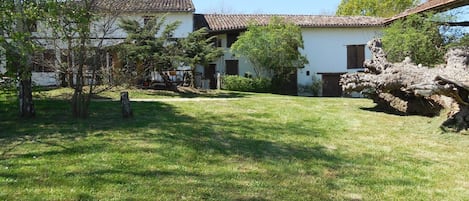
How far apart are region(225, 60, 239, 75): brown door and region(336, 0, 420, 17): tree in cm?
2017

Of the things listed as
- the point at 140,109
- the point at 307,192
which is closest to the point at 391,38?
the point at 140,109

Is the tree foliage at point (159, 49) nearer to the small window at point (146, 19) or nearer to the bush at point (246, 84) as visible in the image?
the small window at point (146, 19)

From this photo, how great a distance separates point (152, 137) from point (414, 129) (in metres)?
5.57

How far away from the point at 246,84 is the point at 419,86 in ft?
44.7

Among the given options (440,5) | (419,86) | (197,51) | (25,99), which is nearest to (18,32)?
(25,99)

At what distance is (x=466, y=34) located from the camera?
52.6 ft

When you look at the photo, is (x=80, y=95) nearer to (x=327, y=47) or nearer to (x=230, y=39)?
(x=230, y=39)

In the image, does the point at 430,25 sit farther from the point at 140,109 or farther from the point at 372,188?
the point at 372,188

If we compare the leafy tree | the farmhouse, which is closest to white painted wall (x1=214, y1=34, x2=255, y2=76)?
the farmhouse

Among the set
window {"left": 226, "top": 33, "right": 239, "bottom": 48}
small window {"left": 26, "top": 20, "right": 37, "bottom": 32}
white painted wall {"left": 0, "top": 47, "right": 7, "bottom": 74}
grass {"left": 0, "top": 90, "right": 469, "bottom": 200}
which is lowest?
grass {"left": 0, "top": 90, "right": 469, "bottom": 200}

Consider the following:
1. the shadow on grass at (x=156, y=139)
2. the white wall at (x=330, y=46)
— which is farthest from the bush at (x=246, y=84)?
the shadow on grass at (x=156, y=139)

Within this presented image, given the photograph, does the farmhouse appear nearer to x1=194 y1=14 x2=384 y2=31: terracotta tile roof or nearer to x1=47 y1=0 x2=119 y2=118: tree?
x1=194 y1=14 x2=384 y2=31: terracotta tile roof

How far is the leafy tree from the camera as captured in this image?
15.5m

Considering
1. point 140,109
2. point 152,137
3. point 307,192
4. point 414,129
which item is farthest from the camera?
point 140,109
